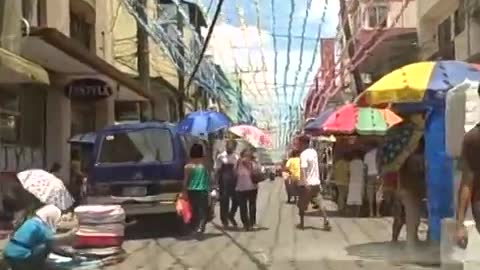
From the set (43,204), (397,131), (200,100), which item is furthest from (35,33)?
(200,100)

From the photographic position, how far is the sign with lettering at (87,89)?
86.9 ft

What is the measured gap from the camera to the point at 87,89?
88.6 ft

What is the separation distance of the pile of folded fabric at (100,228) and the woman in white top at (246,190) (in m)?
5.50

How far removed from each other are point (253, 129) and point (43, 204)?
827 inches

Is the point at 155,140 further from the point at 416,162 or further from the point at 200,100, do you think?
the point at 200,100

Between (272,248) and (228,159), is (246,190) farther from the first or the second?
(272,248)

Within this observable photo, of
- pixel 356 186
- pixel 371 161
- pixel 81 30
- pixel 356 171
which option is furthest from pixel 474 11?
pixel 81 30

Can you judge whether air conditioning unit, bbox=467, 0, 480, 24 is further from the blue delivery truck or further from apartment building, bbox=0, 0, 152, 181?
the blue delivery truck

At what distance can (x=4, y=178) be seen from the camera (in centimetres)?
1994

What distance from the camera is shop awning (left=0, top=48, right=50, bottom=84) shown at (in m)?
14.7

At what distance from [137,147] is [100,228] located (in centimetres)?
502

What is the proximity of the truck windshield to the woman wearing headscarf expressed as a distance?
9438 mm

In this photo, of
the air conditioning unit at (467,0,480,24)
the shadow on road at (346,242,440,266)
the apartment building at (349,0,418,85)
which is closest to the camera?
the shadow on road at (346,242,440,266)

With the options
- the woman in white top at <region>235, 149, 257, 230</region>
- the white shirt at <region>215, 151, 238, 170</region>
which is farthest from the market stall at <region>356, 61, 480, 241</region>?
the white shirt at <region>215, 151, 238, 170</region>
